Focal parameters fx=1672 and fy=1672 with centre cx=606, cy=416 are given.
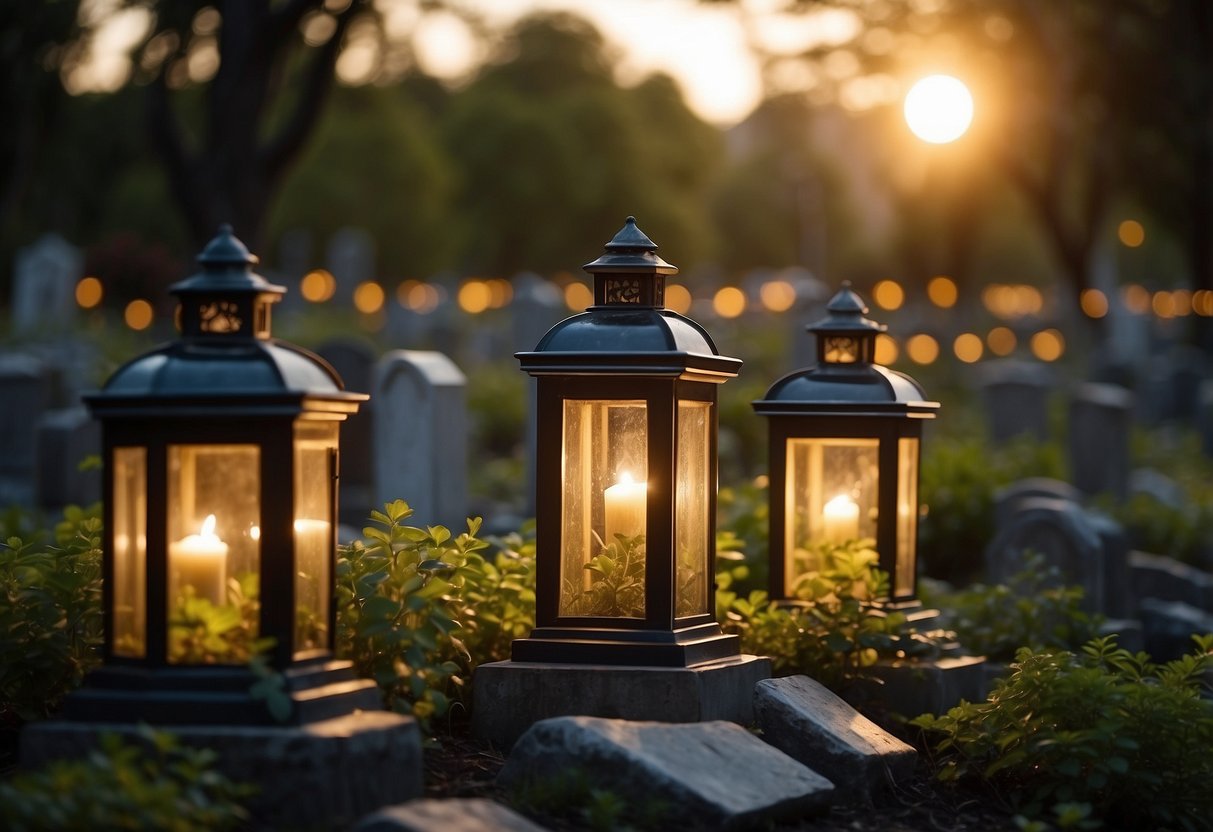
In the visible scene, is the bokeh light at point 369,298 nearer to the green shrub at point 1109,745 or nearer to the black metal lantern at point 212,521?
the green shrub at point 1109,745

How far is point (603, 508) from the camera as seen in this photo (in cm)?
570

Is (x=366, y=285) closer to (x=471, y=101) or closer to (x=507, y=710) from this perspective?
(x=507, y=710)

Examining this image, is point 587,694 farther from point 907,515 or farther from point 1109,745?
point 907,515

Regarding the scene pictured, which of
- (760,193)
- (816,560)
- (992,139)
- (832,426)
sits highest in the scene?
(760,193)

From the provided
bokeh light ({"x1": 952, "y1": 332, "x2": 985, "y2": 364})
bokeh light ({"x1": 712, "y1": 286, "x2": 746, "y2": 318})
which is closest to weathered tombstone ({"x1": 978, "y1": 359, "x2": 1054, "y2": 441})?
bokeh light ({"x1": 952, "y1": 332, "x2": 985, "y2": 364})

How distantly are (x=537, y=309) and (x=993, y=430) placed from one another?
5.13 metres

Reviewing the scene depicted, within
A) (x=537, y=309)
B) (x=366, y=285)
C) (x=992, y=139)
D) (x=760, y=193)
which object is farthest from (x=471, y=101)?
(x=537, y=309)

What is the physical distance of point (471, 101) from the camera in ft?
217

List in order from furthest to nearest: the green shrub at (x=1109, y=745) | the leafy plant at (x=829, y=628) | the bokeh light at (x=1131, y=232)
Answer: the bokeh light at (x=1131, y=232), the leafy plant at (x=829, y=628), the green shrub at (x=1109, y=745)

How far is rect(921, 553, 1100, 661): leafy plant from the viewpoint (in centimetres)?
741

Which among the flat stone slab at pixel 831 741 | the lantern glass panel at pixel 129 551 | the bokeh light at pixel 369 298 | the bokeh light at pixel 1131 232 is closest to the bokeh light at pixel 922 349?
the bokeh light at pixel 369 298

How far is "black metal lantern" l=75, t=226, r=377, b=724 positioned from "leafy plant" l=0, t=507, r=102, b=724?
22.5 inches

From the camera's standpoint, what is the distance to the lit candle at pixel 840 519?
709cm

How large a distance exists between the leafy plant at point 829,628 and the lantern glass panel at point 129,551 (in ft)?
7.90
